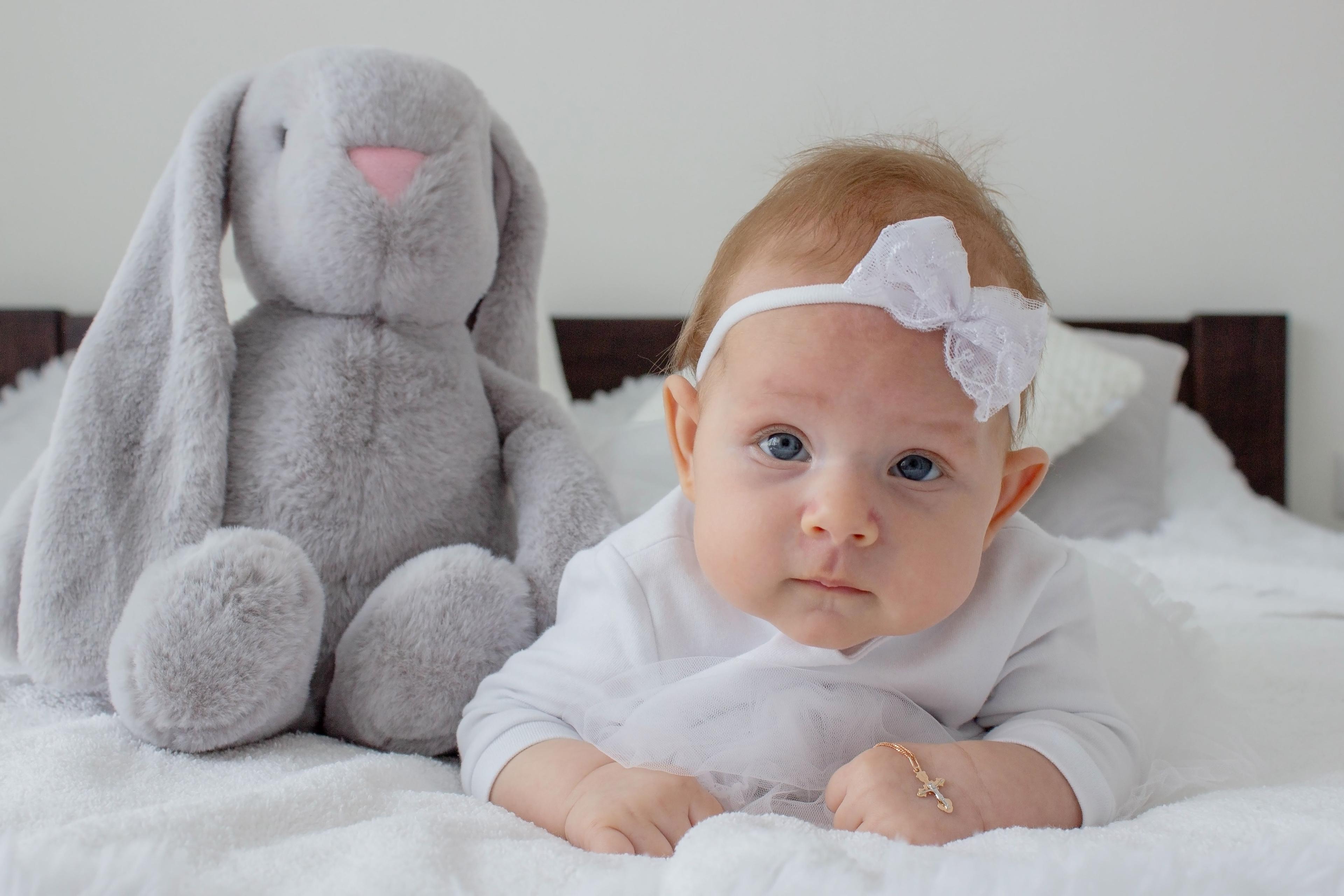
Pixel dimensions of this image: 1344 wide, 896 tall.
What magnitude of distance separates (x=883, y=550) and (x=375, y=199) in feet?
1.91

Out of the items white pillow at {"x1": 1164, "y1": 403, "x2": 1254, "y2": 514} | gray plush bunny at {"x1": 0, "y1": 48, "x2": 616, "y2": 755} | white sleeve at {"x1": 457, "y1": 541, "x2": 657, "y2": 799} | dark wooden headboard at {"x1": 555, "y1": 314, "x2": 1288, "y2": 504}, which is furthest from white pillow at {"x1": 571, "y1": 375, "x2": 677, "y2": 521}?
dark wooden headboard at {"x1": 555, "y1": 314, "x2": 1288, "y2": 504}

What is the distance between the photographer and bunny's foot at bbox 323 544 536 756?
863 mm

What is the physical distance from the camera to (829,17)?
2.23 m

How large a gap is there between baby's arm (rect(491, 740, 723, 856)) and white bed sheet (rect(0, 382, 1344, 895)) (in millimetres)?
26

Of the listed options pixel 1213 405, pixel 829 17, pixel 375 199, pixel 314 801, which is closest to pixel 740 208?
pixel 829 17

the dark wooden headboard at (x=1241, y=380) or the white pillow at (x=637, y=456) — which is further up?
the white pillow at (x=637, y=456)

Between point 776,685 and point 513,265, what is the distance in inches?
24.4

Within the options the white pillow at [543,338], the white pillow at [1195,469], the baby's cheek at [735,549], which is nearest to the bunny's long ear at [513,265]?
the white pillow at [543,338]

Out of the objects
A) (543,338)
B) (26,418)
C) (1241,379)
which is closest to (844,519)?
(543,338)

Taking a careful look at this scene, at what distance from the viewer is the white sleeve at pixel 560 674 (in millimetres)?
781

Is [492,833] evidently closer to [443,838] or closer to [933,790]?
[443,838]

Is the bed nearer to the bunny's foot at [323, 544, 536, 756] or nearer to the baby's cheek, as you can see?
the bunny's foot at [323, 544, 536, 756]

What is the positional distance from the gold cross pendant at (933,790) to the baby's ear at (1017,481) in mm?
186
